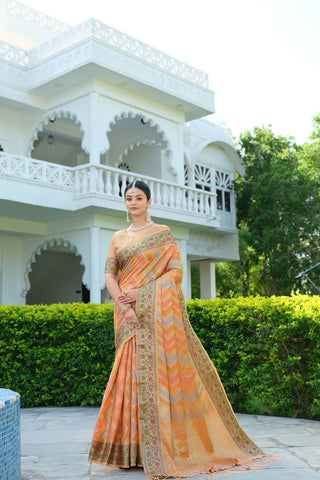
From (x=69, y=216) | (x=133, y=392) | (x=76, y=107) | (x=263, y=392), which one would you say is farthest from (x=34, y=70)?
(x=133, y=392)

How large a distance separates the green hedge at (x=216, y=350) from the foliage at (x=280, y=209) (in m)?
10.1

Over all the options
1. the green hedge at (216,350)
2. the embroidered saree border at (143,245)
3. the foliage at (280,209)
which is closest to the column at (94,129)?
the green hedge at (216,350)

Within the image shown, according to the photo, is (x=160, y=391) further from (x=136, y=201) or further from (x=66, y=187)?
(x=66, y=187)

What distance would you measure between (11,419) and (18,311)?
3.32 metres

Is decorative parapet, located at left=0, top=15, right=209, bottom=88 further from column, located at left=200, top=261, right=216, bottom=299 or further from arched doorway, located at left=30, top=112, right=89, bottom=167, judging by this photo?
column, located at left=200, top=261, right=216, bottom=299

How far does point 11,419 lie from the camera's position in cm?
279

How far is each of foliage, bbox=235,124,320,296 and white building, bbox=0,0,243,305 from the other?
6.22 ft

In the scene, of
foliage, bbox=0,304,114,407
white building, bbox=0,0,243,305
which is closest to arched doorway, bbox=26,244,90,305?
white building, bbox=0,0,243,305

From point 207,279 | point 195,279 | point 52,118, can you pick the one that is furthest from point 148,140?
point 195,279

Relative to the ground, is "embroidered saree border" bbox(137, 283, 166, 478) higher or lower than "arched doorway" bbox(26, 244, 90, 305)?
lower

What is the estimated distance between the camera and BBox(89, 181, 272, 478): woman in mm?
3064

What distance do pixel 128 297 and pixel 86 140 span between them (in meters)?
7.84

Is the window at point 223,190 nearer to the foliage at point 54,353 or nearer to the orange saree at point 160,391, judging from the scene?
the foliage at point 54,353

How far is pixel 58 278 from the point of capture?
15.5 m
